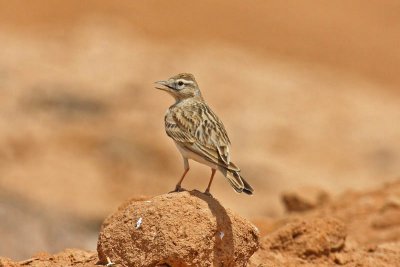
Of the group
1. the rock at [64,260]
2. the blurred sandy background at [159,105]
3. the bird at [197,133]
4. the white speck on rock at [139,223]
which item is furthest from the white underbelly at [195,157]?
the blurred sandy background at [159,105]

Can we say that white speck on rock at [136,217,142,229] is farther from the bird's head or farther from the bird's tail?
the bird's head

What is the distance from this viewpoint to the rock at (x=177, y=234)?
739 cm

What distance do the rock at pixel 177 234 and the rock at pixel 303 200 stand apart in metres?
6.26

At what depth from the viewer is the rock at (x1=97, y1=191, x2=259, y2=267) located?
739 cm

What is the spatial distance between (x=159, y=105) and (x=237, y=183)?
17036 mm

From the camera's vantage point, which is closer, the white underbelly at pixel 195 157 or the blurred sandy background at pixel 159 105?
the white underbelly at pixel 195 157

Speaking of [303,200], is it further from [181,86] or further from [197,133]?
[197,133]

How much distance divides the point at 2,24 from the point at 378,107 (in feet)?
39.6

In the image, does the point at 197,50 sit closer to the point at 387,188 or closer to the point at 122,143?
the point at 122,143

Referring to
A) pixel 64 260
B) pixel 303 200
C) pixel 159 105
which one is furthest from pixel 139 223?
pixel 159 105

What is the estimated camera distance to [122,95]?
25.0m

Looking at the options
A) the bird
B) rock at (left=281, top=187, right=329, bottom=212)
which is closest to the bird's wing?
the bird

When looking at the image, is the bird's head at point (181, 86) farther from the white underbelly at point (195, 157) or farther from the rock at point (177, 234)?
the rock at point (177, 234)

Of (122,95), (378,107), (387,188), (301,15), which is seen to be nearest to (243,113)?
(122,95)
